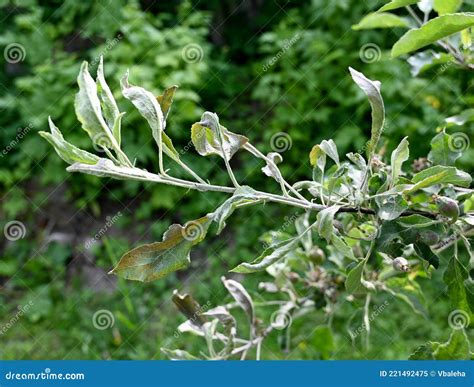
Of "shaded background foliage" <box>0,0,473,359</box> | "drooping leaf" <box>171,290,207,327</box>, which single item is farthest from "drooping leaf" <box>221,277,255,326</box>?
"shaded background foliage" <box>0,0,473,359</box>

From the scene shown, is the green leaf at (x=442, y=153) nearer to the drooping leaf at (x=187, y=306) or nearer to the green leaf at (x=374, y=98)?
the green leaf at (x=374, y=98)

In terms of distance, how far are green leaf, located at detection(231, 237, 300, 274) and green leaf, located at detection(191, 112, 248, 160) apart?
0.11 m

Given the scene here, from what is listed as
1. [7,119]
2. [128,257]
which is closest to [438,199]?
[128,257]

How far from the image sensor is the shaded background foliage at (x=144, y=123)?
332cm

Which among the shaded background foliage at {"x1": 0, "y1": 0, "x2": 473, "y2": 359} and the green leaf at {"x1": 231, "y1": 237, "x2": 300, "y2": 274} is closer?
the green leaf at {"x1": 231, "y1": 237, "x2": 300, "y2": 274}

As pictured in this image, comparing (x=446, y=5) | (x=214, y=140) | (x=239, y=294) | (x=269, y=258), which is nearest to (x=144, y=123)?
(x=239, y=294)

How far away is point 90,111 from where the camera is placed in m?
0.74

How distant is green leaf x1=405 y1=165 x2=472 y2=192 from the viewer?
704mm

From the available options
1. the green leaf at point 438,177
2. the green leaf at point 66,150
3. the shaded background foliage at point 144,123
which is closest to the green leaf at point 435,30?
the green leaf at point 438,177

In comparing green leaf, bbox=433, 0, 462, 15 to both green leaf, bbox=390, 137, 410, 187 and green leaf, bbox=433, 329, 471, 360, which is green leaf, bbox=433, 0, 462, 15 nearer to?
green leaf, bbox=390, 137, 410, 187

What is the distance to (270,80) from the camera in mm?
3586

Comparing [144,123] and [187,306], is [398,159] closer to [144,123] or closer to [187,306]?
[187,306]

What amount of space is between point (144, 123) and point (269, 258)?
288 centimetres

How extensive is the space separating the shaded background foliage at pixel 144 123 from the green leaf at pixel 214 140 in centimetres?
236
